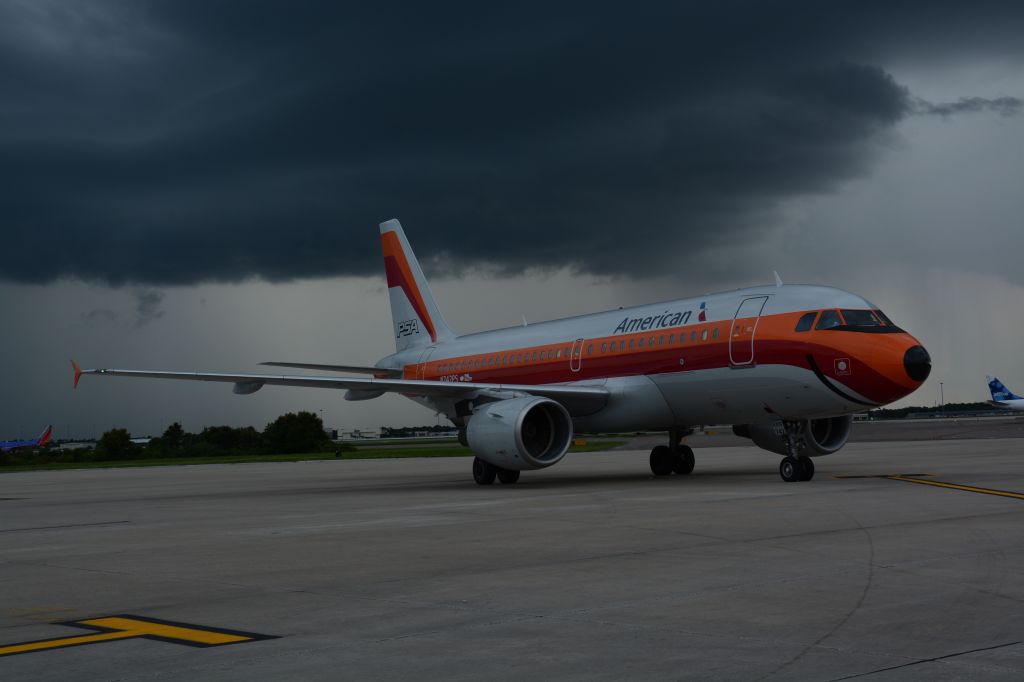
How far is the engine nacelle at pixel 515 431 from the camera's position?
22.6 meters

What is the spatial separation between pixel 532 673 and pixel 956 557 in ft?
19.2

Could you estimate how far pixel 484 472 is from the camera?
2486 cm

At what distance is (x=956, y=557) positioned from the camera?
976 cm

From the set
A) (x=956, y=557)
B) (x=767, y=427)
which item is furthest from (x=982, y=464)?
(x=956, y=557)

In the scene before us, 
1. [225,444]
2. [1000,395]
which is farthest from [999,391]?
[225,444]

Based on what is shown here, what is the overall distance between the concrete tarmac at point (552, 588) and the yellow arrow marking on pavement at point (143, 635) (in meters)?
0.18

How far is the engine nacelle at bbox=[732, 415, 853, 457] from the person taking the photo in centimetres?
2283


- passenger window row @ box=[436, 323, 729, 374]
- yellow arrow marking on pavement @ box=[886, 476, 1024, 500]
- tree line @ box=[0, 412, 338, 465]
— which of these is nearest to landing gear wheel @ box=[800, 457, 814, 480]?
yellow arrow marking on pavement @ box=[886, 476, 1024, 500]

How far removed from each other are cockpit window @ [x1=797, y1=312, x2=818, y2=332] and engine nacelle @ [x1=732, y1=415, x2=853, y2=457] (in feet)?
8.29

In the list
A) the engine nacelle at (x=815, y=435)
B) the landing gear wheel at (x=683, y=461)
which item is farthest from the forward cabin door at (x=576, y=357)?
the engine nacelle at (x=815, y=435)

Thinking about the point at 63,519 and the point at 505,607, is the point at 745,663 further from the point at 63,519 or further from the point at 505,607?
the point at 63,519

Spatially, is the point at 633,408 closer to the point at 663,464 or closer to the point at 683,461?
the point at 663,464

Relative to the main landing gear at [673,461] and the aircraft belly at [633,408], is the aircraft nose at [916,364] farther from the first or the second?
the main landing gear at [673,461]

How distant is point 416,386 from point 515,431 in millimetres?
3579
